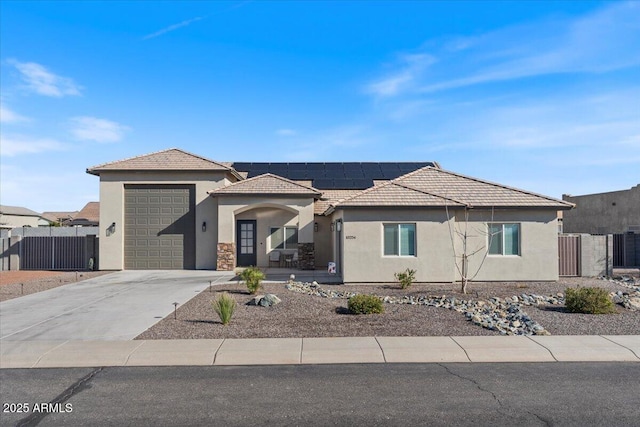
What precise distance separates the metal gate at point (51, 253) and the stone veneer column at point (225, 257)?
768 centimetres

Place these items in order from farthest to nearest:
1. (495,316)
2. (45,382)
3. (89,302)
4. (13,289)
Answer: (13,289), (89,302), (495,316), (45,382)

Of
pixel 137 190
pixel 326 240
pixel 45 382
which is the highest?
pixel 137 190

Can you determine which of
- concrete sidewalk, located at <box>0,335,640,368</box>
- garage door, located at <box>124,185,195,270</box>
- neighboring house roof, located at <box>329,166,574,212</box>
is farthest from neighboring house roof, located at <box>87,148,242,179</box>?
concrete sidewalk, located at <box>0,335,640,368</box>

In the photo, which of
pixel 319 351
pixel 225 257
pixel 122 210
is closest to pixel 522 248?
pixel 319 351

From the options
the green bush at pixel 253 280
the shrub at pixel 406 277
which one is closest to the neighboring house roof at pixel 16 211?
the green bush at pixel 253 280

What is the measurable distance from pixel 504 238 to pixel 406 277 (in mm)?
4518

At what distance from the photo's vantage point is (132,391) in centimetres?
708

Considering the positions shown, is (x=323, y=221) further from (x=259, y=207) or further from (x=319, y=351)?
(x=319, y=351)

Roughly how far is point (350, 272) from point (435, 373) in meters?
10.4

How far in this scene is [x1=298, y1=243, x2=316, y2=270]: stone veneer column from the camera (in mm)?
23484

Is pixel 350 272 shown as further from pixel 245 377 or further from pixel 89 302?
pixel 245 377

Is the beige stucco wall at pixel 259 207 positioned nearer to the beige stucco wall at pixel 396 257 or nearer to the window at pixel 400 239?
the beige stucco wall at pixel 396 257

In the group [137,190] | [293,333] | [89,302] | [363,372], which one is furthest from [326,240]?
[363,372]

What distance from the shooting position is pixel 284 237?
25.2m
